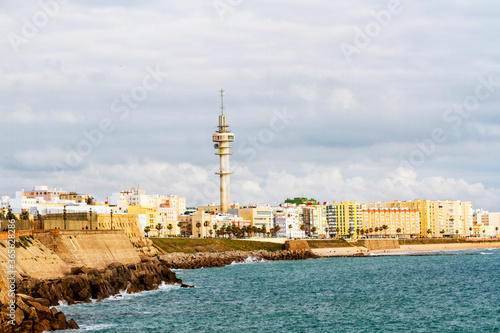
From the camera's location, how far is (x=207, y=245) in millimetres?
148250

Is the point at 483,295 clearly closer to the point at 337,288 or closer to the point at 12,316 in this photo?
the point at 337,288

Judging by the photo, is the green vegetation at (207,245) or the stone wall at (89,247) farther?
the green vegetation at (207,245)

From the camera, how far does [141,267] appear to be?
7450 centimetres

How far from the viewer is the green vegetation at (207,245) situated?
134m

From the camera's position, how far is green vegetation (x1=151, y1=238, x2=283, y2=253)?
133750mm

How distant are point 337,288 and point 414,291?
812cm

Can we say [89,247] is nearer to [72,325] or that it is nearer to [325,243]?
[72,325]

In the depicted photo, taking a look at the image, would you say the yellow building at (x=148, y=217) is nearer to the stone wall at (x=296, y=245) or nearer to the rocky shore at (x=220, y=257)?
the stone wall at (x=296, y=245)

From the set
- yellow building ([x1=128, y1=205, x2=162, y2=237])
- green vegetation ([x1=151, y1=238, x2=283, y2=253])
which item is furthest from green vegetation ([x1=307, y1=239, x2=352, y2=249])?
yellow building ([x1=128, y1=205, x2=162, y2=237])

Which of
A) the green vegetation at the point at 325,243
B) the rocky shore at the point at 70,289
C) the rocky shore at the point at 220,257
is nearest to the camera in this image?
the rocky shore at the point at 70,289

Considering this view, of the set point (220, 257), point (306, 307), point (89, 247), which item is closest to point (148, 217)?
point (220, 257)

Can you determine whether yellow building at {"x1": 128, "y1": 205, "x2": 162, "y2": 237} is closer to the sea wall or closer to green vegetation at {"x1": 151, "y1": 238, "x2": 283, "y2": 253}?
green vegetation at {"x1": 151, "y1": 238, "x2": 283, "y2": 253}

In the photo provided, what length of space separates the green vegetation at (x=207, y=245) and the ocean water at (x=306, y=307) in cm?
4802

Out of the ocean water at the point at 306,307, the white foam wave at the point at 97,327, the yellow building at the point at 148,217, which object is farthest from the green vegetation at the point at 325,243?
the white foam wave at the point at 97,327
